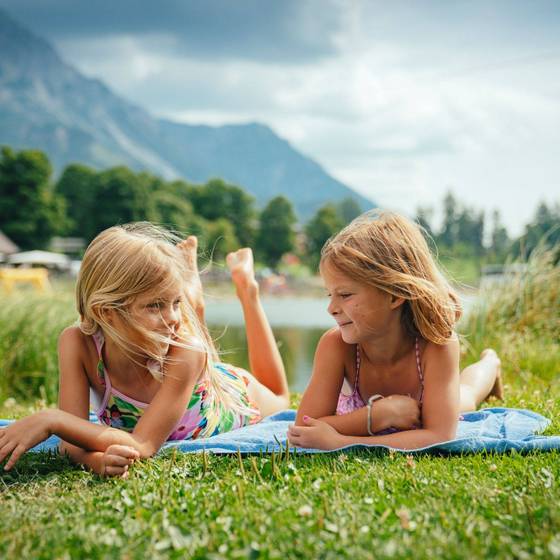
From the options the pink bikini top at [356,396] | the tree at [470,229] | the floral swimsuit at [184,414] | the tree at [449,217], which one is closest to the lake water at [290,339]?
the floral swimsuit at [184,414]

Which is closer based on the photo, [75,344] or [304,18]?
[75,344]

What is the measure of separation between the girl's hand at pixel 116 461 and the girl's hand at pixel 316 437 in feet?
2.26

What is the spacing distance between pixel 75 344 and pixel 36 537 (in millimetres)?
1182

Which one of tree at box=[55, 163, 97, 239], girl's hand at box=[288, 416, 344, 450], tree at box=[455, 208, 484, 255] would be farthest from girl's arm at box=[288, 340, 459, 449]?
tree at box=[55, 163, 97, 239]

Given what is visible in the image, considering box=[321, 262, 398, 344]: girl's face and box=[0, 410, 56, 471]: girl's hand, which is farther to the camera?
box=[321, 262, 398, 344]: girl's face

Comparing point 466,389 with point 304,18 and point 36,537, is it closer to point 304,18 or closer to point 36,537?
point 36,537

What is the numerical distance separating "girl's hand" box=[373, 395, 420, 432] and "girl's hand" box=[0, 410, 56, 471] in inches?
54.7

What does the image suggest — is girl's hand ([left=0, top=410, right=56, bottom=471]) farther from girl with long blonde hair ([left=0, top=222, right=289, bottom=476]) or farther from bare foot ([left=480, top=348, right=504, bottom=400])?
bare foot ([left=480, top=348, right=504, bottom=400])

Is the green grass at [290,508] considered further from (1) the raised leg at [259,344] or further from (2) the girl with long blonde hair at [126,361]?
(1) the raised leg at [259,344]

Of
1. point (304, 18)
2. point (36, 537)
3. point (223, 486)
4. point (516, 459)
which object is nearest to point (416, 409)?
point (516, 459)

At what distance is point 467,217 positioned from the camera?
4434 centimetres

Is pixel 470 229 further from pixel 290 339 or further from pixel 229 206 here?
pixel 229 206

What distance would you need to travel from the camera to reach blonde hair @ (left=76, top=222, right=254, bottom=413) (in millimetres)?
2865

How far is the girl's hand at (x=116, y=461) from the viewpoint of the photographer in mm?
2568
